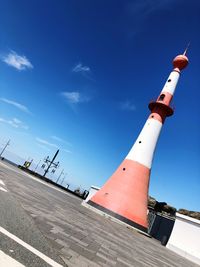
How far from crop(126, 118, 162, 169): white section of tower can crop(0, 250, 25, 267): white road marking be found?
13.6 m

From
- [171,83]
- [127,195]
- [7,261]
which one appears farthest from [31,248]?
[171,83]

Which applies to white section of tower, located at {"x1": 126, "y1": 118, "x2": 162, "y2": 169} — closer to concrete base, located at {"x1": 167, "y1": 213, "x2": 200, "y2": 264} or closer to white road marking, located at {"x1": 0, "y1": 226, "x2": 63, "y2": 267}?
concrete base, located at {"x1": 167, "y1": 213, "x2": 200, "y2": 264}

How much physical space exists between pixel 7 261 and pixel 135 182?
43.4 feet

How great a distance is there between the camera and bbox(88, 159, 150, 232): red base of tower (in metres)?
14.5

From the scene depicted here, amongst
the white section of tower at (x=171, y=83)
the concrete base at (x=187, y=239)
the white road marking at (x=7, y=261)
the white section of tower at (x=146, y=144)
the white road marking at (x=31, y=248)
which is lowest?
the white road marking at (x=7, y=261)

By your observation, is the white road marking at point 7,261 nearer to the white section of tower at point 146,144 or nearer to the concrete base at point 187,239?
the concrete base at point 187,239

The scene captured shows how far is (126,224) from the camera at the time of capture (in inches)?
557

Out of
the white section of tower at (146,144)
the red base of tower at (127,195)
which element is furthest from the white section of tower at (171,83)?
the red base of tower at (127,195)

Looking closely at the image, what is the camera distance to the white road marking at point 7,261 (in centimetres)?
261

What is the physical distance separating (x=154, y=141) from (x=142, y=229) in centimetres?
571

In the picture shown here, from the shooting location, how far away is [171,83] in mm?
19156

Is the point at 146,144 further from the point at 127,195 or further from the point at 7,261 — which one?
the point at 7,261

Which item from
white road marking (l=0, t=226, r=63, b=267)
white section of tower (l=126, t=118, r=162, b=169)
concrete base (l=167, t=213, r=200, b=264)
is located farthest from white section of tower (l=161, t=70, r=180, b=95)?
white road marking (l=0, t=226, r=63, b=267)

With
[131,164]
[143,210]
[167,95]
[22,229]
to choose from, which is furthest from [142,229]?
[22,229]
